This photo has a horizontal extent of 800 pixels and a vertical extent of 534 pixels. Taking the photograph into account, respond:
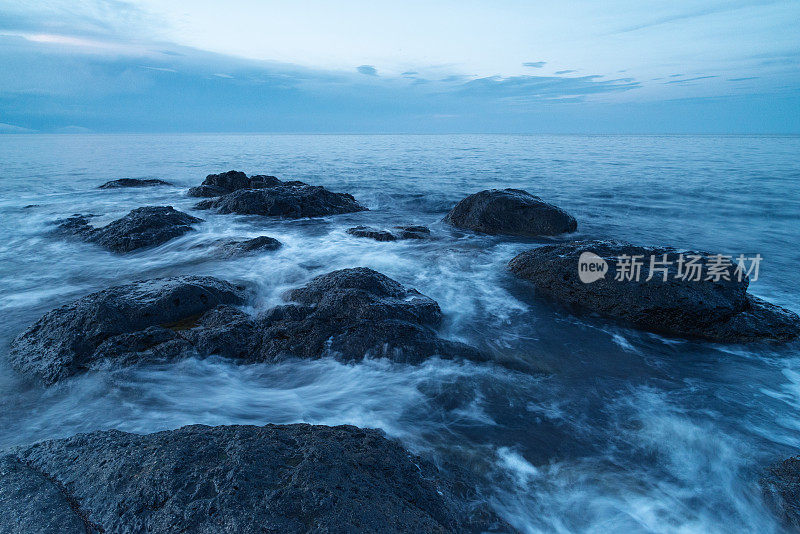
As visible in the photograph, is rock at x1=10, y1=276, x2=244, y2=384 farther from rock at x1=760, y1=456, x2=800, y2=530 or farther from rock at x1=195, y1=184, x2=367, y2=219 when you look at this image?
rock at x1=195, y1=184, x2=367, y2=219

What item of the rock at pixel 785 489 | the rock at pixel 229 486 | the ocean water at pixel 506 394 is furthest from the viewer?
the ocean water at pixel 506 394

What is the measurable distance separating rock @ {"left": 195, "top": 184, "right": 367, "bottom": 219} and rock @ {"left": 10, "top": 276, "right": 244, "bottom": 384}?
261 inches

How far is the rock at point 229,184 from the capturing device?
14453 millimetres

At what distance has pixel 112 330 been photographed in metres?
4.53

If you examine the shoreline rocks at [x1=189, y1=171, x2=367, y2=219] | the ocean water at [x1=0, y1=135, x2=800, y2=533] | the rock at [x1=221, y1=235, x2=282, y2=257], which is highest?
the shoreline rocks at [x1=189, y1=171, x2=367, y2=219]

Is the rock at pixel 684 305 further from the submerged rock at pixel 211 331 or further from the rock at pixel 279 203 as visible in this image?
the rock at pixel 279 203

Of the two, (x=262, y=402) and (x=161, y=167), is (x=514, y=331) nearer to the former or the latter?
(x=262, y=402)

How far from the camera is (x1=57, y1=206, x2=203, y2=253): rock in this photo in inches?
348

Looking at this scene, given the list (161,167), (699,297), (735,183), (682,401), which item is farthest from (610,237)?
(161,167)

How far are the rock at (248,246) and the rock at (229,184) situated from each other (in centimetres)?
649

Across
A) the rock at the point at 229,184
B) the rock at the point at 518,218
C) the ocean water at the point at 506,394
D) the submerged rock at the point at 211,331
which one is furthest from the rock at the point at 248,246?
the rock at the point at 229,184

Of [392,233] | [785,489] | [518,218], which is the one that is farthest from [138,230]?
[785,489]

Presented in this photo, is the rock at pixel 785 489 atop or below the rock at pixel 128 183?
below

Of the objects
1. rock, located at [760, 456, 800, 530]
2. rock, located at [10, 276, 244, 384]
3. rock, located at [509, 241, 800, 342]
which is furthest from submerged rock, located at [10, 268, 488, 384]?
rock, located at [760, 456, 800, 530]
